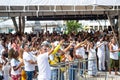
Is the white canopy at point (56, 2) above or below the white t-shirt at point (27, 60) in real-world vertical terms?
above

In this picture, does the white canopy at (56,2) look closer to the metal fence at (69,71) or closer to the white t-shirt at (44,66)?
the metal fence at (69,71)

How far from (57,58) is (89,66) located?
2548 mm

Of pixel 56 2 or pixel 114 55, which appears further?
pixel 56 2

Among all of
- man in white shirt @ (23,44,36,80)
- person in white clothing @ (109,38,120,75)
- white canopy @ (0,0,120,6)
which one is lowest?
person in white clothing @ (109,38,120,75)

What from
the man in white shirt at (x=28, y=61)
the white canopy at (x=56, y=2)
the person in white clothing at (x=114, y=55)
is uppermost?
the white canopy at (x=56, y=2)

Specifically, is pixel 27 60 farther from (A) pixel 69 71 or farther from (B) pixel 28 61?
(A) pixel 69 71

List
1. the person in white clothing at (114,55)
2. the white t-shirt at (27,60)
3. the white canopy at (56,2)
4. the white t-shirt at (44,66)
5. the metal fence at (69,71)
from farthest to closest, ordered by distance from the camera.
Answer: the white canopy at (56,2)
the person in white clothing at (114,55)
the white t-shirt at (27,60)
the metal fence at (69,71)
the white t-shirt at (44,66)

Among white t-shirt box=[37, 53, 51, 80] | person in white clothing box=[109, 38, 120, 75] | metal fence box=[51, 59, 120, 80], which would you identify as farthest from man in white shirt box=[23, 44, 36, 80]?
person in white clothing box=[109, 38, 120, 75]

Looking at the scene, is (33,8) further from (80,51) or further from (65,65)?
(65,65)

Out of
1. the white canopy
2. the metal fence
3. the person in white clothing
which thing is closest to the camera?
the metal fence

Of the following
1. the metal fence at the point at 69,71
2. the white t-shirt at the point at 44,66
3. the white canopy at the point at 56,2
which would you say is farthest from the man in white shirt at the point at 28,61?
the white canopy at the point at 56,2

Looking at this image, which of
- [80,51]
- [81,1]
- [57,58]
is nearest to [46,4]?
[81,1]

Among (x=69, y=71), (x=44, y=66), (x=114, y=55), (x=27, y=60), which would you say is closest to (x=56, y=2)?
(x=114, y=55)

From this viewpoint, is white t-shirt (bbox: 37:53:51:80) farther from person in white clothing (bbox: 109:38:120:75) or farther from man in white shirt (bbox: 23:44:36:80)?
person in white clothing (bbox: 109:38:120:75)
